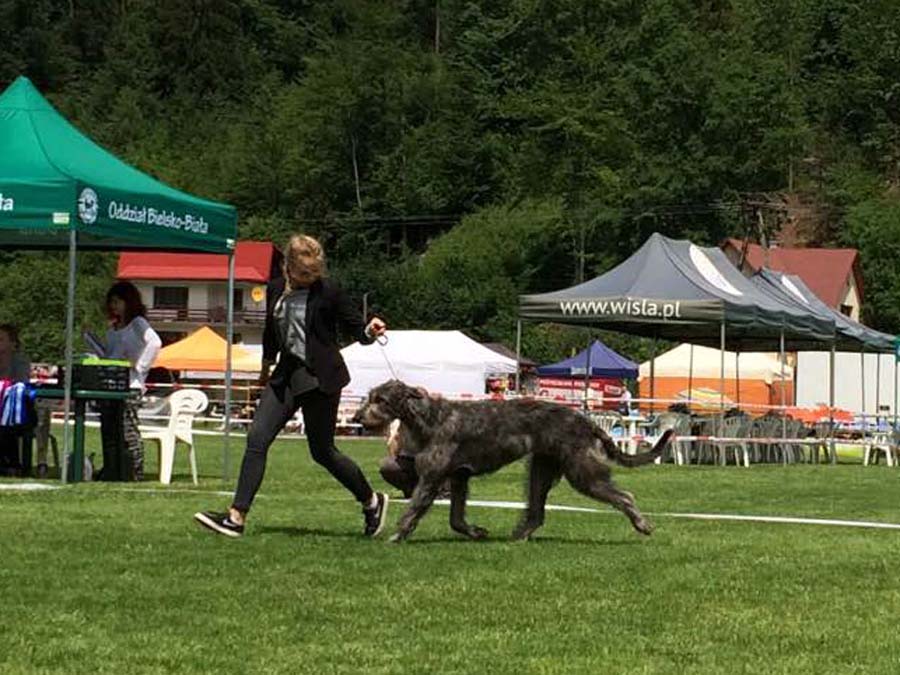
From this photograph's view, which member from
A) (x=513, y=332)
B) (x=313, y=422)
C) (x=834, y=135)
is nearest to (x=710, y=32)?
(x=834, y=135)

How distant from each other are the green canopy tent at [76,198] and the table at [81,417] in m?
0.22

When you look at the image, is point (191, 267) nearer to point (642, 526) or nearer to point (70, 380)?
point (70, 380)

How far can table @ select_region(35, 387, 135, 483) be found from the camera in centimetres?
1392

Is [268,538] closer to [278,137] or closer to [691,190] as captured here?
[691,190]

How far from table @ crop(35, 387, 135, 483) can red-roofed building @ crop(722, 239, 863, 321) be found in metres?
57.1

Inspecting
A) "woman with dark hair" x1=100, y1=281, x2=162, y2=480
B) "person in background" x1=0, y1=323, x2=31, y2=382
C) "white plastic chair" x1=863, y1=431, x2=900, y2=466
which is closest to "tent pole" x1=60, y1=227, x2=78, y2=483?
"woman with dark hair" x1=100, y1=281, x2=162, y2=480

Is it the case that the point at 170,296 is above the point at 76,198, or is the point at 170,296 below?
above

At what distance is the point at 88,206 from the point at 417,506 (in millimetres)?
5376

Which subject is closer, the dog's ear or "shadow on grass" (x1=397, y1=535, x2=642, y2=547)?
the dog's ear

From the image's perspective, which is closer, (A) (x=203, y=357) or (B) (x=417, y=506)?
(B) (x=417, y=506)

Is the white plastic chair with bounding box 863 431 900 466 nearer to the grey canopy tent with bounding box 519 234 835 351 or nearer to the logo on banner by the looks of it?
the grey canopy tent with bounding box 519 234 835 351

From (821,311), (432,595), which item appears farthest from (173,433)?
(821,311)

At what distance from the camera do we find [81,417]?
1426 cm

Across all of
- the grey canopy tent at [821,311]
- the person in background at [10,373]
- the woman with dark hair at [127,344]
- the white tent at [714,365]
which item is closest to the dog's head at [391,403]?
the woman with dark hair at [127,344]
